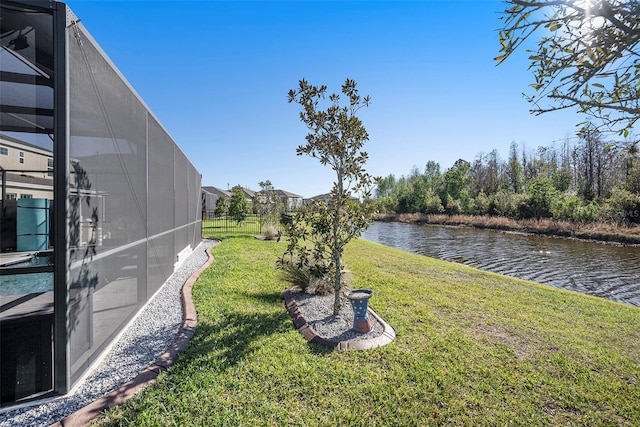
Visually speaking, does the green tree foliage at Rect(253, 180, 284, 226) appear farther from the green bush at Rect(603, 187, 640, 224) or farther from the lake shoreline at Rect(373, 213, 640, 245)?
the green bush at Rect(603, 187, 640, 224)

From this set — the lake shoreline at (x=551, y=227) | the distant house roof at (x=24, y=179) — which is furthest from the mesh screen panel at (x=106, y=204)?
the lake shoreline at (x=551, y=227)

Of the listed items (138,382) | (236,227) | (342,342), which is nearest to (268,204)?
(236,227)

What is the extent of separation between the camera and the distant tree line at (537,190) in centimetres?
2134

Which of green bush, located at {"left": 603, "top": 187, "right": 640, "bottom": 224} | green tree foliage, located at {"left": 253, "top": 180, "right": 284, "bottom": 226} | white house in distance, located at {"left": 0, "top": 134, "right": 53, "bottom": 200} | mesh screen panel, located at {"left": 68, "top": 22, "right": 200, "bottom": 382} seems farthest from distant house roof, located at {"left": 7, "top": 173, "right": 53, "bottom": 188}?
green bush, located at {"left": 603, "top": 187, "right": 640, "bottom": 224}

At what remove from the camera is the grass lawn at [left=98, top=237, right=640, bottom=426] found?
2.27 meters

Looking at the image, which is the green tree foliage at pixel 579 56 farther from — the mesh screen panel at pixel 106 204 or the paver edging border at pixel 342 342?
the mesh screen panel at pixel 106 204

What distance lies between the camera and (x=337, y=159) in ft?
14.0

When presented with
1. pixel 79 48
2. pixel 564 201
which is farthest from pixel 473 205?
pixel 79 48

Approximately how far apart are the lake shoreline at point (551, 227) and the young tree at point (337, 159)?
764 centimetres

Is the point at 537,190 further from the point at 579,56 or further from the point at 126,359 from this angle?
the point at 126,359

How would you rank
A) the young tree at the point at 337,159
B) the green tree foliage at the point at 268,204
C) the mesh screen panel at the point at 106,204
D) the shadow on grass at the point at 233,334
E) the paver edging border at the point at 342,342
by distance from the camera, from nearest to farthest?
1. the mesh screen panel at the point at 106,204
2. the shadow on grass at the point at 233,334
3. the paver edging border at the point at 342,342
4. the young tree at the point at 337,159
5. the green tree foliage at the point at 268,204

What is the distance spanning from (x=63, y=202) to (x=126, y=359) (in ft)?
5.53

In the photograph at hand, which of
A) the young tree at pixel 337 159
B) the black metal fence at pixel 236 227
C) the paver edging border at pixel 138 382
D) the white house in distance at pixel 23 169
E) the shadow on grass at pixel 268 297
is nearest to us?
the paver edging border at pixel 138 382

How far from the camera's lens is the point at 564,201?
24969 mm
